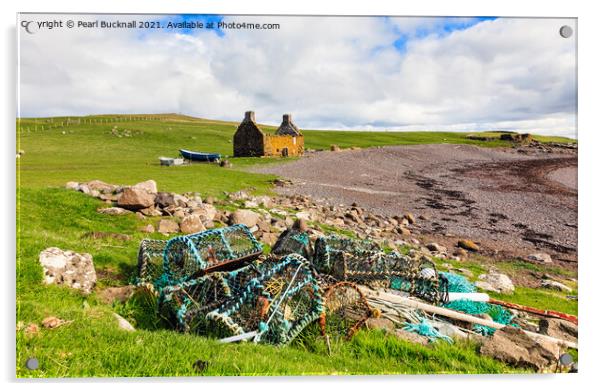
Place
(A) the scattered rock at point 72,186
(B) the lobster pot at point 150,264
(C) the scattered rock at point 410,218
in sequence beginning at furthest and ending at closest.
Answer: (C) the scattered rock at point 410,218 < (A) the scattered rock at point 72,186 < (B) the lobster pot at point 150,264

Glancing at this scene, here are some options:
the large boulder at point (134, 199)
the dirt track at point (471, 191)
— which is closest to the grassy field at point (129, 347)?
the large boulder at point (134, 199)

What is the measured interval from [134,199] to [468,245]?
28.8ft

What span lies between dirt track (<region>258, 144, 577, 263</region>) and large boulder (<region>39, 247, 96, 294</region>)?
6993 mm

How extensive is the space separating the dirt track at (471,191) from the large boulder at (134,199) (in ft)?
21.5

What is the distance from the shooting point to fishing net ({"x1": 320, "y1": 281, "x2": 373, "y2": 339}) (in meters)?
4.36

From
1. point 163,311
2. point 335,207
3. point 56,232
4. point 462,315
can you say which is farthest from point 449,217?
point 56,232

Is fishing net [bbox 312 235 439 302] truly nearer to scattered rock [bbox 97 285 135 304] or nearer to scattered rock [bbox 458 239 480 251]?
scattered rock [bbox 97 285 135 304]

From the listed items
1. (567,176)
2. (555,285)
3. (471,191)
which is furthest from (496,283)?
(471,191)

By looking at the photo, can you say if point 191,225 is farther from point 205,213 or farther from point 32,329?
point 32,329

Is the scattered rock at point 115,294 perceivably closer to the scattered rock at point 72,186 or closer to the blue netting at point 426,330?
the blue netting at point 426,330

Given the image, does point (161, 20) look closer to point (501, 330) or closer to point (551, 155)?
point (501, 330)

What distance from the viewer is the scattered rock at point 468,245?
9961 millimetres

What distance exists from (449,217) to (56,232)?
10.4 metres

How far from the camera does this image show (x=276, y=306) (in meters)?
4.26
